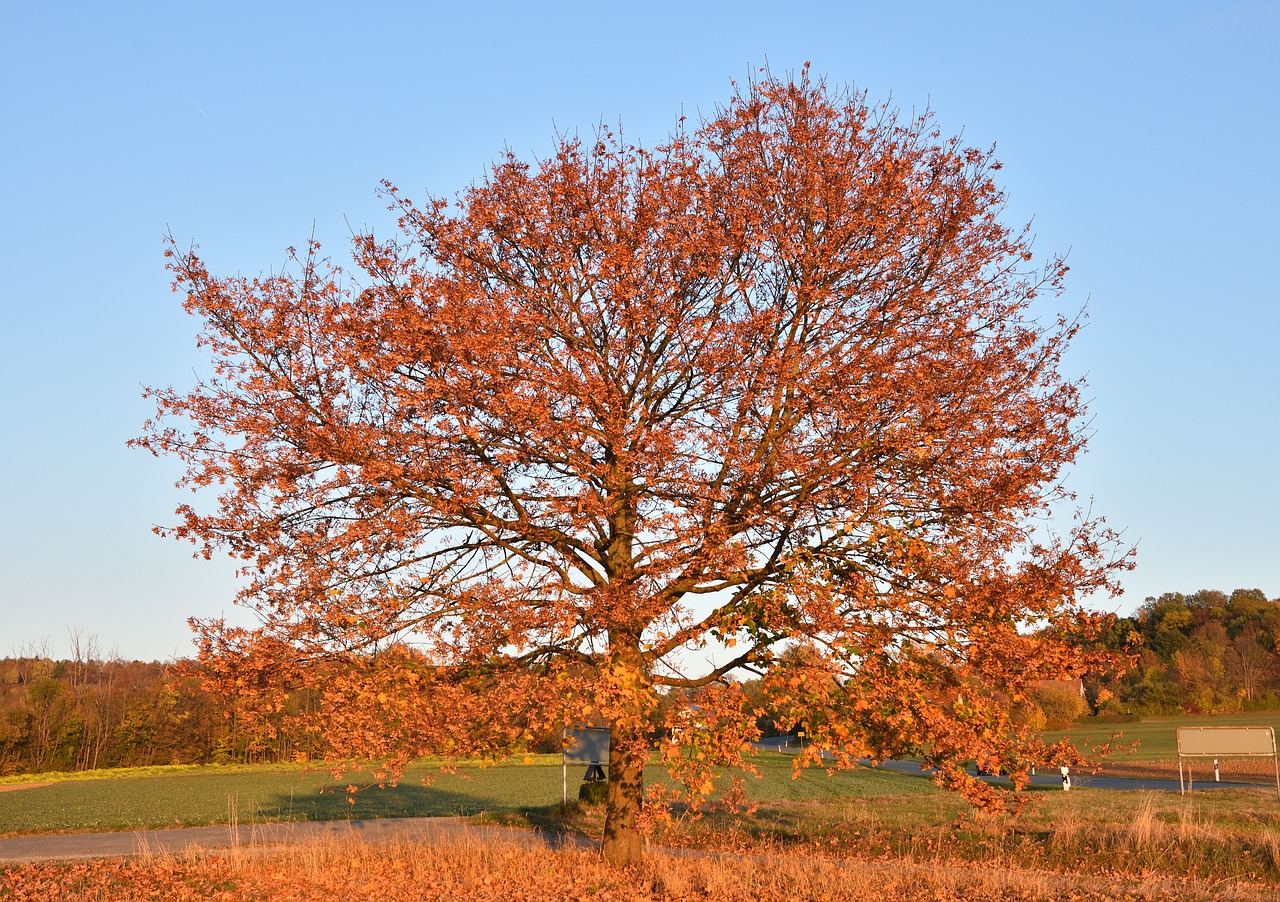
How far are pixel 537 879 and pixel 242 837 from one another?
10.4 meters

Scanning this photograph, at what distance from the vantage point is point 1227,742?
24406 millimetres

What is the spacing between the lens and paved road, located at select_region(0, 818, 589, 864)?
1695 cm

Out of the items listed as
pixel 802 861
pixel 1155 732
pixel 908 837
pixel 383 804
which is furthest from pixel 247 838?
pixel 1155 732

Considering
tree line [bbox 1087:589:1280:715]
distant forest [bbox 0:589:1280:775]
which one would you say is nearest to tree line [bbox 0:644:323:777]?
distant forest [bbox 0:589:1280:775]

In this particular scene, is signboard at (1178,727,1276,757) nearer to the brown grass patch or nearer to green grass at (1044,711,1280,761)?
green grass at (1044,711,1280,761)

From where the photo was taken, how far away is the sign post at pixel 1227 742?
23625mm

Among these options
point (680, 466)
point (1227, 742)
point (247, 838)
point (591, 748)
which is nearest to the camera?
point (680, 466)

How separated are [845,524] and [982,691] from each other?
263 cm

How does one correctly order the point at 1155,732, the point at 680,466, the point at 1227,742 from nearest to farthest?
Answer: 1. the point at 680,466
2. the point at 1227,742
3. the point at 1155,732

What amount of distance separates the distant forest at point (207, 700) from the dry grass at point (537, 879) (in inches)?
76.0

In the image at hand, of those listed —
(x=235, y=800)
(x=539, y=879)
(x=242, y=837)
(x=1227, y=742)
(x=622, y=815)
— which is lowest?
(x=235, y=800)

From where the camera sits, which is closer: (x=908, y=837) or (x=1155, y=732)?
(x=908, y=837)

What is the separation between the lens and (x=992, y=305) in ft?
41.5

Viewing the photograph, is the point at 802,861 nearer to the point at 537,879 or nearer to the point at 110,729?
the point at 537,879
